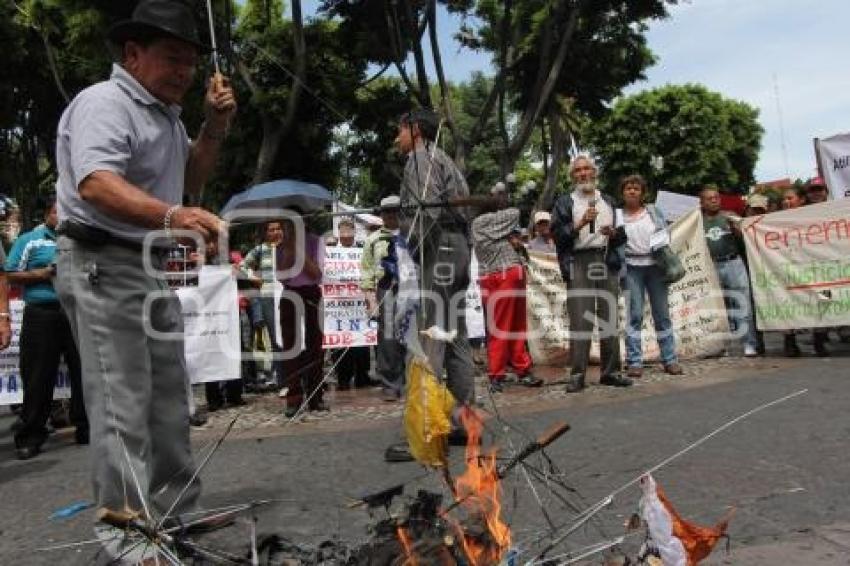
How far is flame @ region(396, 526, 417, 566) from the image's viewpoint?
2.16 metres

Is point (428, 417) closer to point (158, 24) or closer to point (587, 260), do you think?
point (158, 24)

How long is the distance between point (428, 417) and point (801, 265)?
7909 millimetres

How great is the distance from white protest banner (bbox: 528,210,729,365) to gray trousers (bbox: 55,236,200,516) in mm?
7042

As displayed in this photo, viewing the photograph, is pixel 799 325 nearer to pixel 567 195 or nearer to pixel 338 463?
pixel 567 195

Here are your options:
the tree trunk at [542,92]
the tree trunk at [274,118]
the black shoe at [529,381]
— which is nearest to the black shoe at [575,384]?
the black shoe at [529,381]

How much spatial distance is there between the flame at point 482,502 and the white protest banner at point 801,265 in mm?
7606

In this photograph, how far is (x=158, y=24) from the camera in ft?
9.46

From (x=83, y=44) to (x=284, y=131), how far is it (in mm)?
4048

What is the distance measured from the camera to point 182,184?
3189mm

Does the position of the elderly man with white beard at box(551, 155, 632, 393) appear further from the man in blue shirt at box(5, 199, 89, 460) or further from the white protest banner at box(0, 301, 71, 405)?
the white protest banner at box(0, 301, 71, 405)

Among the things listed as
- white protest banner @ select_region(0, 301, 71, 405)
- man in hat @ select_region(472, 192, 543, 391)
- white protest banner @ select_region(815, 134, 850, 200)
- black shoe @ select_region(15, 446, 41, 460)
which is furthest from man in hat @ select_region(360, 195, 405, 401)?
white protest banner @ select_region(815, 134, 850, 200)

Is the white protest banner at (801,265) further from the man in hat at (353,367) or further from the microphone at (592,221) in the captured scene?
the man in hat at (353,367)

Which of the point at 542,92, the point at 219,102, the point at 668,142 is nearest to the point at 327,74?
the point at 542,92

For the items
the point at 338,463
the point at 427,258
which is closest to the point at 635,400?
the point at 338,463
